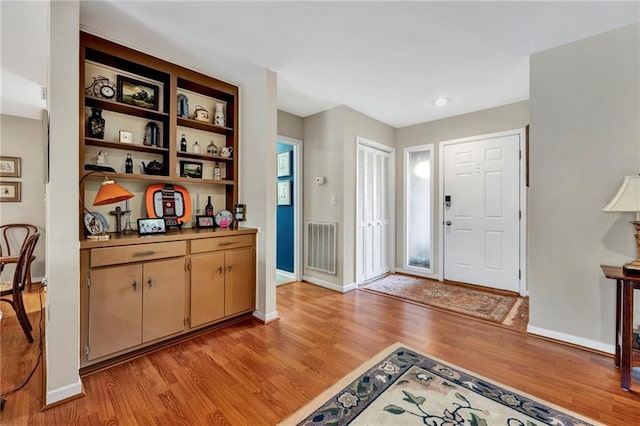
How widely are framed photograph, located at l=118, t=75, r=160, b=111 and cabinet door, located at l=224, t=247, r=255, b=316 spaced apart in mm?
1521

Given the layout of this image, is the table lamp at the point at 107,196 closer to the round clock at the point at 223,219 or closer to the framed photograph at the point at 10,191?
the round clock at the point at 223,219

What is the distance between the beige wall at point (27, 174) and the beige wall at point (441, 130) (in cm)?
534

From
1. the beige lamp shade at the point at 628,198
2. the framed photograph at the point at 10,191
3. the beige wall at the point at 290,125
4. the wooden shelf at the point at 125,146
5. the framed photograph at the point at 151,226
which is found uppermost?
the beige wall at the point at 290,125

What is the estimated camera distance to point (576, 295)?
2.33m

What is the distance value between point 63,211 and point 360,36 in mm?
2345

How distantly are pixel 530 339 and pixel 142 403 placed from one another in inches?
116

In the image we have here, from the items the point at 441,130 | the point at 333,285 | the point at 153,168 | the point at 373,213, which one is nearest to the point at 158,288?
the point at 153,168

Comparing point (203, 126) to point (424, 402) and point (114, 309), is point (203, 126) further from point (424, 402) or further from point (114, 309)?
point (424, 402)

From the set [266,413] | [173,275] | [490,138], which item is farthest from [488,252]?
[173,275]

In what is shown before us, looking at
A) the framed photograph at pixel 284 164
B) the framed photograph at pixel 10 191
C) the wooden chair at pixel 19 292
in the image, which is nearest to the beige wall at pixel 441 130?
the framed photograph at pixel 284 164

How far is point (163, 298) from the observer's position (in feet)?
7.39

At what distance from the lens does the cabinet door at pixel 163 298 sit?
85.2 inches

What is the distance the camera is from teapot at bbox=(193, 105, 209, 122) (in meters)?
2.85

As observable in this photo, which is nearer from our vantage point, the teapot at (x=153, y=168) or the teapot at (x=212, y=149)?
the teapot at (x=153, y=168)
